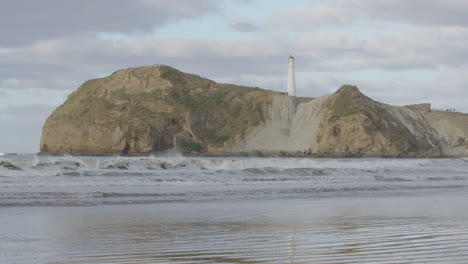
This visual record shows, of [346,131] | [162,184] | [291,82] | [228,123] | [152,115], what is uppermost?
[291,82]

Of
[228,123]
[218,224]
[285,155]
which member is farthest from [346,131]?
[218,224]

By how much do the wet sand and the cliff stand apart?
55.1m

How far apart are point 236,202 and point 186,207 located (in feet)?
5.56

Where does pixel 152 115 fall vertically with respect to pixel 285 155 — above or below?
above

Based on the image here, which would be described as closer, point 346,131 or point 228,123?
point 346,131

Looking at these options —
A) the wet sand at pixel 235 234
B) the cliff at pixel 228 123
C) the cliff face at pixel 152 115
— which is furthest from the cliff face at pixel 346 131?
the wet sand at pixel 235 234

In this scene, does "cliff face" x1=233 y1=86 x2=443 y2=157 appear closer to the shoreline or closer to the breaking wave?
the shoreline

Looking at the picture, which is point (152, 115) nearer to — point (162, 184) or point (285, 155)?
point (285, 155)

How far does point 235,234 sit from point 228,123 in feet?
222

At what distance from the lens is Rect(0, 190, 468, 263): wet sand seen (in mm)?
6371

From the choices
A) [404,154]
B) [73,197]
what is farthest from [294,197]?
[404,154]

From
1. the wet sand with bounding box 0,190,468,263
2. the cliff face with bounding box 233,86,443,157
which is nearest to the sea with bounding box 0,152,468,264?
the wet sand with bounding box 0,190,468,263

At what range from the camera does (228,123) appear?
249ft

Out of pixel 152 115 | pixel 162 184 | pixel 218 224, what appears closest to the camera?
pixel 218 224
